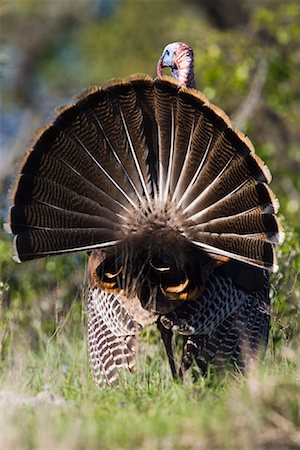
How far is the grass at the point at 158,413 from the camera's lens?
4406 millimetres

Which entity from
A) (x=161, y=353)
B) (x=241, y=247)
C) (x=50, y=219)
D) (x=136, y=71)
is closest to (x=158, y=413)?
(x=241, y=247)

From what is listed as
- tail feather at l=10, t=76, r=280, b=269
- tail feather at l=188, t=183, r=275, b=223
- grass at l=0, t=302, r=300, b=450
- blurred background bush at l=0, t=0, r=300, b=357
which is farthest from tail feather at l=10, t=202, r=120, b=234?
grass at l=0, t=302, r=300, b=450

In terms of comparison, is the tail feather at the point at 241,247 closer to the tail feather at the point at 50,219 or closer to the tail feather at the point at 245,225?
the tail feather at the point at 245,225

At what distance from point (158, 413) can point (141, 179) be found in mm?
1901

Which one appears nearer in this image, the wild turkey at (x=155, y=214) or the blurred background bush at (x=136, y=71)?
the wild turkey at (x=155, y=214)

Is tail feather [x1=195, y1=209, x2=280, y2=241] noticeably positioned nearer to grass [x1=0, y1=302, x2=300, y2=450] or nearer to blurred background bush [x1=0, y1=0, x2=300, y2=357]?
blurred background bush [x1=0, y1=0, x2=300, y2=357]

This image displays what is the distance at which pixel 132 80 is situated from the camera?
620cm

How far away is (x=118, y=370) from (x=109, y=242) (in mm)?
778

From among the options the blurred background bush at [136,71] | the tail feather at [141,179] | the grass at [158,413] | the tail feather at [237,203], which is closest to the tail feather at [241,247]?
the tail feather at [141,179]

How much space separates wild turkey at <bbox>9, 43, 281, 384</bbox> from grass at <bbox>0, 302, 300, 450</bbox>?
343mm

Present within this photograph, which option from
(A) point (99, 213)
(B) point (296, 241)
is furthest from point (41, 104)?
(A) point (99, 213)

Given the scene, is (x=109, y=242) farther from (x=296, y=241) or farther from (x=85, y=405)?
(x=296, y=241)

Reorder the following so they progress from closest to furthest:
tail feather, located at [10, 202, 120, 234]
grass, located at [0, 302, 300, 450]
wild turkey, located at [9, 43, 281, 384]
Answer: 1. grass, located at [0, 302, 300, 450]
2. wild turkey, located at [9, 43, 281, 384]
3. tail feather, located at [10, 202, 120, 234]

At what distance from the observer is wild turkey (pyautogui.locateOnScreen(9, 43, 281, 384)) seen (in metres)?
6.19
